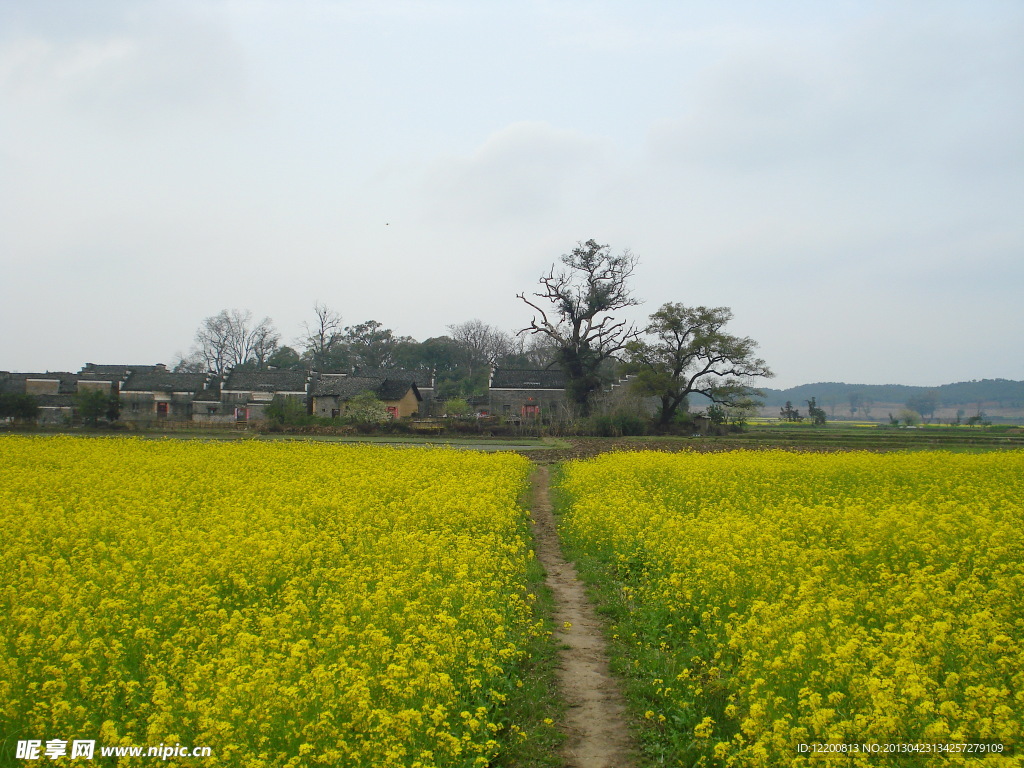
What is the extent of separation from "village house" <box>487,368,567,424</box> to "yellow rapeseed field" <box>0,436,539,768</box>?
5301cm

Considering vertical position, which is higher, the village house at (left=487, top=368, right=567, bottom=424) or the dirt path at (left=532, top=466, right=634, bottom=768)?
the village house at (left=487, top=368, right=567, bottom=424)

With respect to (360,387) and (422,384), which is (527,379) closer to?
(360,387)

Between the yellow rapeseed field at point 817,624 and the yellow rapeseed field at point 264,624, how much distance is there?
5.09 feet

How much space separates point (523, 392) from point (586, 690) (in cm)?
6090

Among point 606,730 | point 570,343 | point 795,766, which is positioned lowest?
point 606,730

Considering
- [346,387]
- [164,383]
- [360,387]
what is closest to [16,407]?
[164,383]

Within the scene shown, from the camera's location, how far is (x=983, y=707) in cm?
458

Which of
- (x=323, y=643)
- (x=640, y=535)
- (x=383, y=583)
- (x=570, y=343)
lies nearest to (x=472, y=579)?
(x=383, y=583)

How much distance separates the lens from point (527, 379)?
68875mm

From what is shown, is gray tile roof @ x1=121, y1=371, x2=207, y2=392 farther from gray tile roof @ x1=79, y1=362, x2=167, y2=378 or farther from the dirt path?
the dirt path

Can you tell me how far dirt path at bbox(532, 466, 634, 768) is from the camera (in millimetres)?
5773

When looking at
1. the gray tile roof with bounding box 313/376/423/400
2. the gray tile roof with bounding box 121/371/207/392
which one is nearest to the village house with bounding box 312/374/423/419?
the gray tile roof with bounding box 313/376/423/400

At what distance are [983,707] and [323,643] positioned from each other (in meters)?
4.91

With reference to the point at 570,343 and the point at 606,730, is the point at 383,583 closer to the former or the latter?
the point at 606,730
